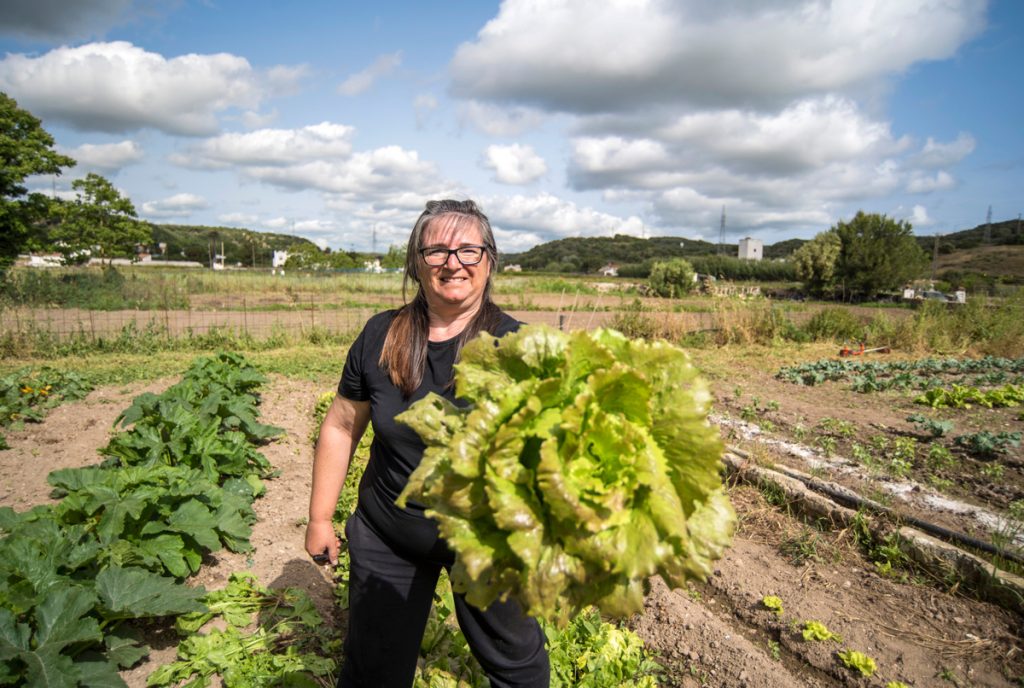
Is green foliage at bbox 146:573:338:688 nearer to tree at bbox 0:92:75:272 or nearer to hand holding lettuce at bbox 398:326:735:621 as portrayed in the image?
hand holding lettuce at bbox 398:326:735:621

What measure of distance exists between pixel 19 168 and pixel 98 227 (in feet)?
30.8

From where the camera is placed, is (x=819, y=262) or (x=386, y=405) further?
(x=819, y=262)

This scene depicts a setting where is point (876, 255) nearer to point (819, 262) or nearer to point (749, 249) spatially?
point (819, 262)

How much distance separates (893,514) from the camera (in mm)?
4406

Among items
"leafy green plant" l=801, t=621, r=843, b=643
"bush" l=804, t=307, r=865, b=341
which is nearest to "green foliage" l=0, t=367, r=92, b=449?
"leafy green plant" l=801, t=621, r=843, b=643

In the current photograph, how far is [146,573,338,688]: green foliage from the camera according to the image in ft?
8.86

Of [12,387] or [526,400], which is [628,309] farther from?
[526,400]

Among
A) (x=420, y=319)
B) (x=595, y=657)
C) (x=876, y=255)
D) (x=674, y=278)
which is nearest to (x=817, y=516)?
(x=595, y=657)

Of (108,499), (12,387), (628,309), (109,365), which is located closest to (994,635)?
(108,499)

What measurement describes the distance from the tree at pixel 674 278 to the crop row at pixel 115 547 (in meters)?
33.0

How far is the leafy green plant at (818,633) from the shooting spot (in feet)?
11.1

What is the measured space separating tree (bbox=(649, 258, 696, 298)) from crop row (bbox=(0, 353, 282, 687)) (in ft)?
108

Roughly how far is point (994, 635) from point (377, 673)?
3805mm

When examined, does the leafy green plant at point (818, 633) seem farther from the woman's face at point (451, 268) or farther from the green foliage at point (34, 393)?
the green foliage at point (34, 393)
